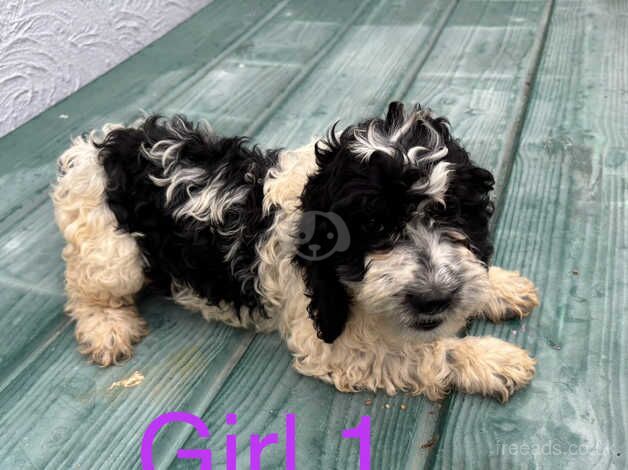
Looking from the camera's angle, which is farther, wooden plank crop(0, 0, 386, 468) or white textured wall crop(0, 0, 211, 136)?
white textured wall crop(0, 0, 211, 136)

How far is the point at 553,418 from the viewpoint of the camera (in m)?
2.21

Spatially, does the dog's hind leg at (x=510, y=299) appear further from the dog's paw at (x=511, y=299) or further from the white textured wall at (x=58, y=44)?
the white textured wall at (x=58, y=44)

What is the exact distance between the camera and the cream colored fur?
237 centimetres

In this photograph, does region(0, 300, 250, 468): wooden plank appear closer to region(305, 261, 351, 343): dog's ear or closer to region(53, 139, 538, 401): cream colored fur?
region(53, 139, 538, 401): cream colored fur

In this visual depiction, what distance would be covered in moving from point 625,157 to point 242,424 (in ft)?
8.40

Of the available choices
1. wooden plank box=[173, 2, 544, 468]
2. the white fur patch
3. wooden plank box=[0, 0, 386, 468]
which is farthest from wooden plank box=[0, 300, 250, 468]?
the white fur patch

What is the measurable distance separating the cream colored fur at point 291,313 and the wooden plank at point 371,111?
11 centimetres

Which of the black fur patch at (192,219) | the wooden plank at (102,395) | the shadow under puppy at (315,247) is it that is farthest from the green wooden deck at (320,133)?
the black fur patch at (192,219)

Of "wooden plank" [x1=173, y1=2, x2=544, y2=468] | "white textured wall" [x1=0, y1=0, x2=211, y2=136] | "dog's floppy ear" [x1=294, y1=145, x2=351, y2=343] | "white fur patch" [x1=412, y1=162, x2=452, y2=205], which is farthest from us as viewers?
"white textured wall" [x1=0, y1=0, x2=211, y2=136]

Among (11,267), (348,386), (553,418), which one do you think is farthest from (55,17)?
(553,418)

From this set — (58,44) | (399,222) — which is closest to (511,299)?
(399,222)

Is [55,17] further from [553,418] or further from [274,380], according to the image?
[553,418]

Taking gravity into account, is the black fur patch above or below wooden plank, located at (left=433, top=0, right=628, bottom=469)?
above

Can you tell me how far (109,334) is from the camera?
2686mm
